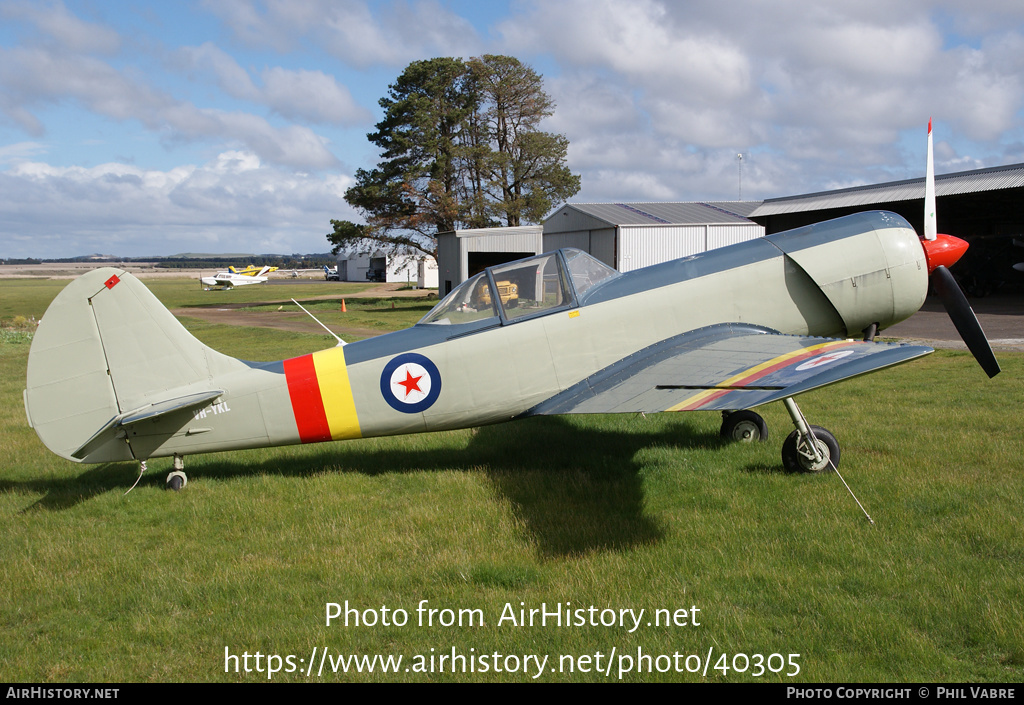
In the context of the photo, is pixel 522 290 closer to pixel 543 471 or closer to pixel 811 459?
pixel 543 471

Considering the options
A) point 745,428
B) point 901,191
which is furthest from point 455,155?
point 745,428

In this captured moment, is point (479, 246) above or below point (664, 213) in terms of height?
below

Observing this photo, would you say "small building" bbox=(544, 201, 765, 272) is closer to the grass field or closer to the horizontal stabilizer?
the grass field

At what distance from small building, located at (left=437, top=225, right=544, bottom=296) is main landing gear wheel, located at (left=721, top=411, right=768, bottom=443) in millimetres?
25562

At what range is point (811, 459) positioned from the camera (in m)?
6.02

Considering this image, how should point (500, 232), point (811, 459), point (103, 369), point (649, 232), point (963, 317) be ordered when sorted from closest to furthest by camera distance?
point (103, 369) → point (811, 459) → point (963, 317) → point (649, 232) → point (500, 232)

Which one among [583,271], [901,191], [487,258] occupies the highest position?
[901,191]

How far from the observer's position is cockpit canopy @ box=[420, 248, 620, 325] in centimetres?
622

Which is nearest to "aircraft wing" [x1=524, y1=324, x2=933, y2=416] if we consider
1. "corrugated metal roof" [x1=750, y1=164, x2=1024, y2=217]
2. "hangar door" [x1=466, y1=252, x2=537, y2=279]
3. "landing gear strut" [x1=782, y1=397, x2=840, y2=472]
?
"landing gear strut" [x1=782, y1=397, x2=840, y2=472]

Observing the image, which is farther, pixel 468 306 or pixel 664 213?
pixel 664 213

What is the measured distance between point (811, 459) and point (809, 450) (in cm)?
8

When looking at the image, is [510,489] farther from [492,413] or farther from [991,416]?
Result: [991,416]

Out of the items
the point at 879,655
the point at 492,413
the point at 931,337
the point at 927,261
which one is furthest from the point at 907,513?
the point at 931,337

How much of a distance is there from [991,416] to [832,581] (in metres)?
5.12
